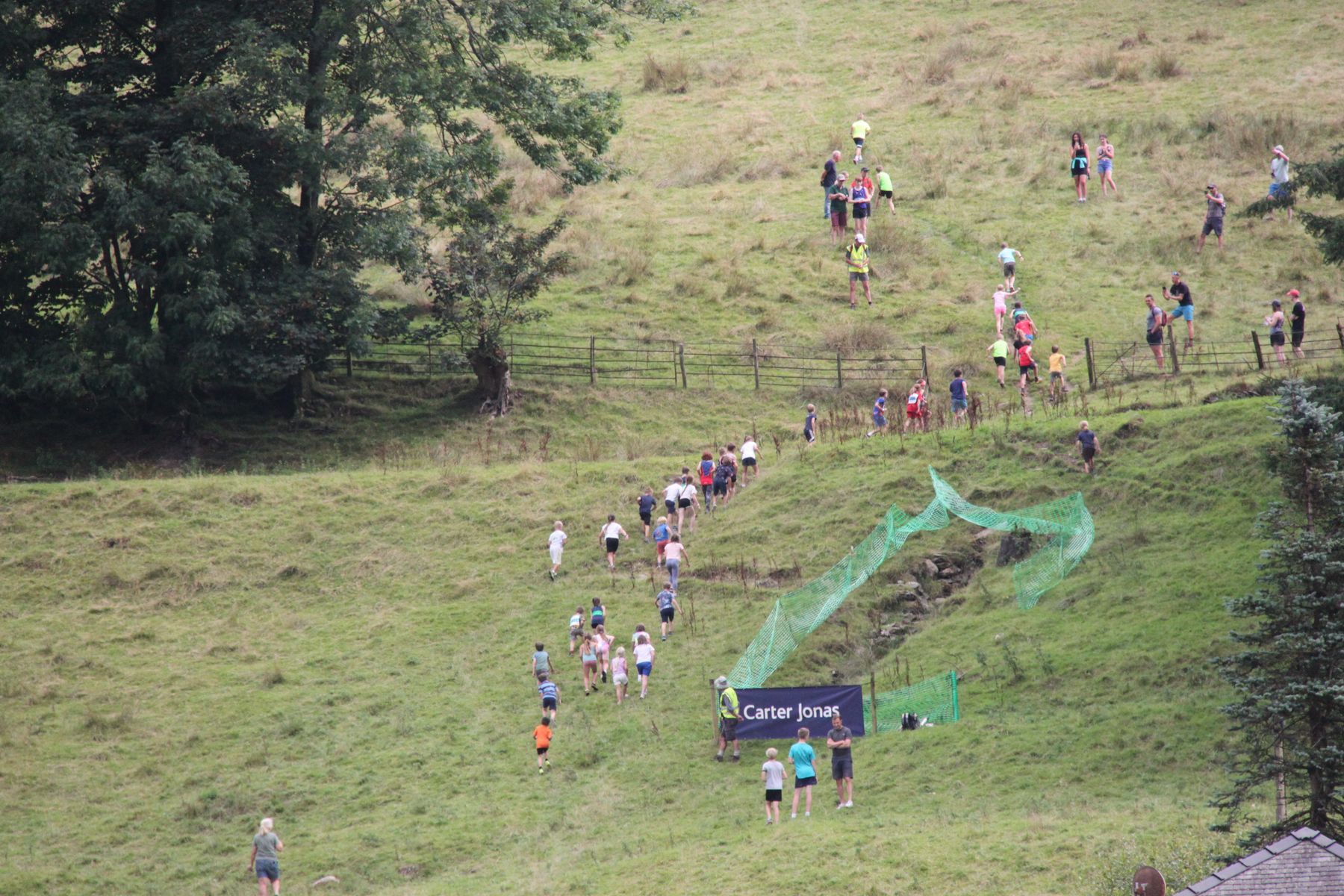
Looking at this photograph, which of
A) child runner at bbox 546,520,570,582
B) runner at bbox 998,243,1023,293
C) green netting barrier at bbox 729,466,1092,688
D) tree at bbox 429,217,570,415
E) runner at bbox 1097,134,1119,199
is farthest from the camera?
runner at bbox 1097,134,1119,199

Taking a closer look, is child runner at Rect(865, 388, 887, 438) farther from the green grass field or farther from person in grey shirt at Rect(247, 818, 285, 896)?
person in grey shirt at Rect(247, 818, 285, 896)

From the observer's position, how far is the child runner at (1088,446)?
95.2 ft

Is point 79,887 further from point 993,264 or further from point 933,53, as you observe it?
point 933,53

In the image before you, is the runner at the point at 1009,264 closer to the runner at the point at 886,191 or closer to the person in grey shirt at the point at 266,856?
the runner at the point at 886,191

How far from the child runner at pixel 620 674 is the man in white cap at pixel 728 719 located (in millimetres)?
2467

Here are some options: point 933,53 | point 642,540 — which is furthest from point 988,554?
point 933,53

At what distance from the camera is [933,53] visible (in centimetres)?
5878

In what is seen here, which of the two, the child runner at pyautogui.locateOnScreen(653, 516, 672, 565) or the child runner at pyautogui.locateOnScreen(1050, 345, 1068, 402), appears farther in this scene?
the child runner at pyautogui.locateOnScreen(1050, 345, 1068, 402)

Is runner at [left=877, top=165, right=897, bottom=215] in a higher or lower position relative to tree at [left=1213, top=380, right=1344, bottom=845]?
higher

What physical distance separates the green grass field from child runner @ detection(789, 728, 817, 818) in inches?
35.9

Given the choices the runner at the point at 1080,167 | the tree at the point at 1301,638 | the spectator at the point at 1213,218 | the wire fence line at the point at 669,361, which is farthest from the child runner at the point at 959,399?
the tree at the point at 1301,638

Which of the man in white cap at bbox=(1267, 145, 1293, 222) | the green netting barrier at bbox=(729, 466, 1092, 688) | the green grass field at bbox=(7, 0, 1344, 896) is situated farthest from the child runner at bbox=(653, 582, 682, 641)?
the man in white cap at bbox=(1267, 145, 1293, 222)

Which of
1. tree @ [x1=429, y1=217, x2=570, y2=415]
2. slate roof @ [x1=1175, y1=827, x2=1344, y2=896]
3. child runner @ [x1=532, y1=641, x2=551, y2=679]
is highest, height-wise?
tree @ [x1=429, y1=217, x2=570, y2=415]

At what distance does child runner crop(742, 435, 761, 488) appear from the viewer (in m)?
34.1
